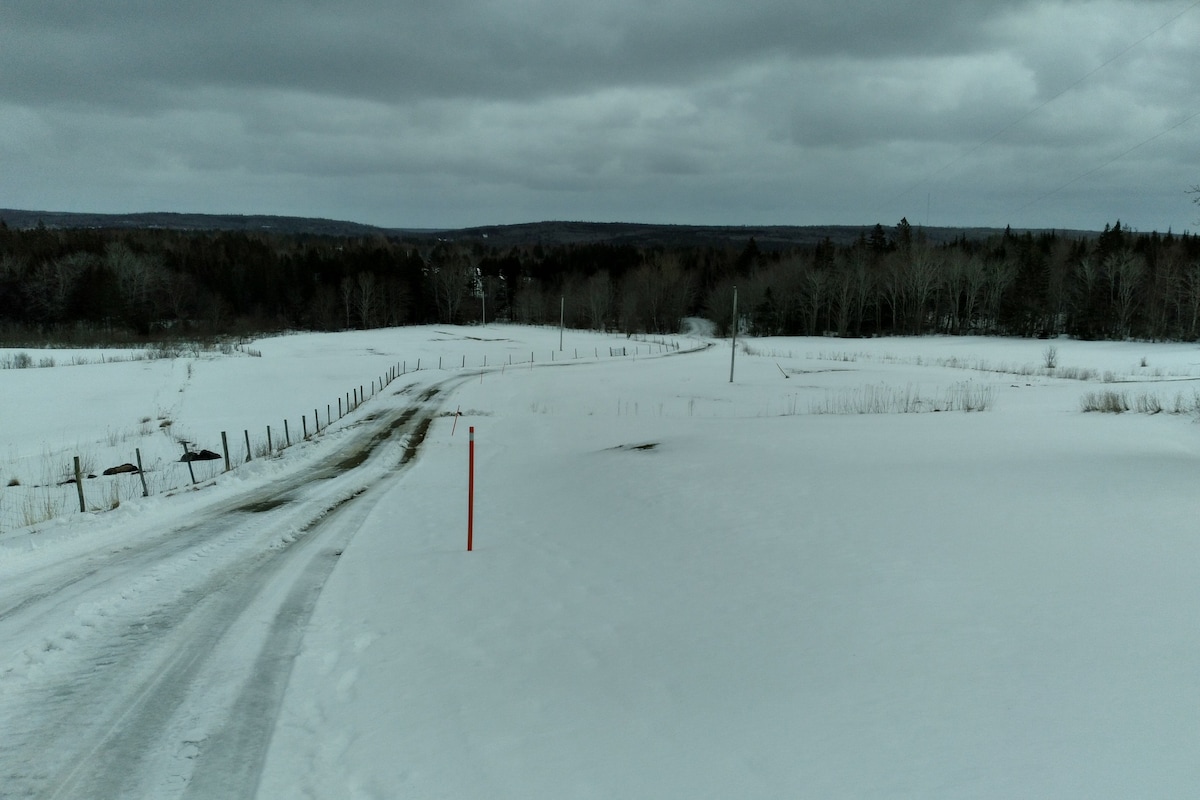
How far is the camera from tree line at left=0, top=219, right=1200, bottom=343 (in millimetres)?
91188

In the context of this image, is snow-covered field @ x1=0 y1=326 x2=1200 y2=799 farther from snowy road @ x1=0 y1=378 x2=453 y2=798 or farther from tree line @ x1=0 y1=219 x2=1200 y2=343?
tree line @ x1=0 y1=219 x2=1200 y2=343

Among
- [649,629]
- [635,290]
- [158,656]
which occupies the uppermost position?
[635,290]

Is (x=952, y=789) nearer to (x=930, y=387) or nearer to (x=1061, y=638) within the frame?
(x=1061, y=638)

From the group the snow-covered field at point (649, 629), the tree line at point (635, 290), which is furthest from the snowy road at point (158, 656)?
the tree line at point (635, 290)

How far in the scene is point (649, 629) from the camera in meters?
6.95

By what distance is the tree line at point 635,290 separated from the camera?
9119 centimetres

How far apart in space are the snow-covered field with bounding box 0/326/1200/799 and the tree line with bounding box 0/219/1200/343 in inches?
3133

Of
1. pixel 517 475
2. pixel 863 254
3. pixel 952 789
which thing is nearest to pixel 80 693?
pixel 952 789

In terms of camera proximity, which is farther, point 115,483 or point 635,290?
point 635,290

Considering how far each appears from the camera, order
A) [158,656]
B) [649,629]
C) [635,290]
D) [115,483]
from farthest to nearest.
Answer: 1. [635,290]
2. [115,483]
3. [649,629]
4. [158,656]

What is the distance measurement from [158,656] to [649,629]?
A: 4768mm

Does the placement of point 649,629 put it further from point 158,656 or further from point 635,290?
point 635,290

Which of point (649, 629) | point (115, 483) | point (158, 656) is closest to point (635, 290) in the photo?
A: point (115, 483)

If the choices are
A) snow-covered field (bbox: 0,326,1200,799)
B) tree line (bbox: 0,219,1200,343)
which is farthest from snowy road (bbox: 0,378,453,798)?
tree line (bbox: 0,219,1200,343)
